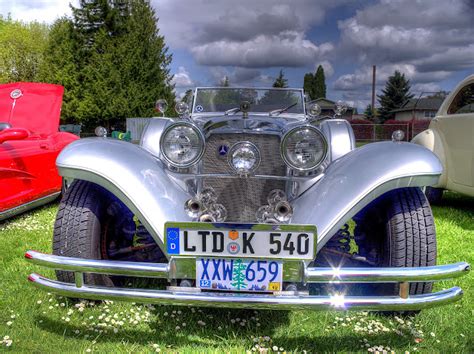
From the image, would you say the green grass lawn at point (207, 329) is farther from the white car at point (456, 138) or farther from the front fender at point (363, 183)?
the white car at point (456, 138)

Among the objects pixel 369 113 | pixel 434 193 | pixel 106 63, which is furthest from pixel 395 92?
pixel 434 193

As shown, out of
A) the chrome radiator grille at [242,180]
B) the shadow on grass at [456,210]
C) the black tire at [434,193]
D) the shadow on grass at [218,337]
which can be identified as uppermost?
the chrome radiator grille at [242,180]

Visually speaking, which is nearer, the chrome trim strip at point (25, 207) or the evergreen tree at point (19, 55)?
the chrome trim strip at point (25, 207)

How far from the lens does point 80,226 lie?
2.55m

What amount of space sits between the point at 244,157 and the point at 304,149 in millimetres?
361

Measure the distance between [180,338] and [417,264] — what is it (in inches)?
54.6

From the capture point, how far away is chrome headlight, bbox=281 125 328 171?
258 centimetres

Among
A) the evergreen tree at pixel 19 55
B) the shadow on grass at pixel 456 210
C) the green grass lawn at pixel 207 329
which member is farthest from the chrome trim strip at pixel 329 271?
the evergreen tree at pixel 19 55

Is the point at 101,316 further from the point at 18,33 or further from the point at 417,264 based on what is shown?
the point at 18,33

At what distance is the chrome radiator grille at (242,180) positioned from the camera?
277 cm

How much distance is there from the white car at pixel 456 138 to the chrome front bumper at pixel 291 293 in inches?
146

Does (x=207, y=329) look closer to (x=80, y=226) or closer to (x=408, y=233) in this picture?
(x=80, y=226)

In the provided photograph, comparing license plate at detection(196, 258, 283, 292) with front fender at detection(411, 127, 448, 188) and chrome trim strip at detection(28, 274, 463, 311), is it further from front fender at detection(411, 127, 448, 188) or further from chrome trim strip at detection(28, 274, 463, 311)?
front fender at detection(411, 127, 448, 188)

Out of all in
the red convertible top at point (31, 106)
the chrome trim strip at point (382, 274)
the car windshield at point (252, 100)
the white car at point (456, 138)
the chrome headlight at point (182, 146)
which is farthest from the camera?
the red convertible top at point (31, 106)
